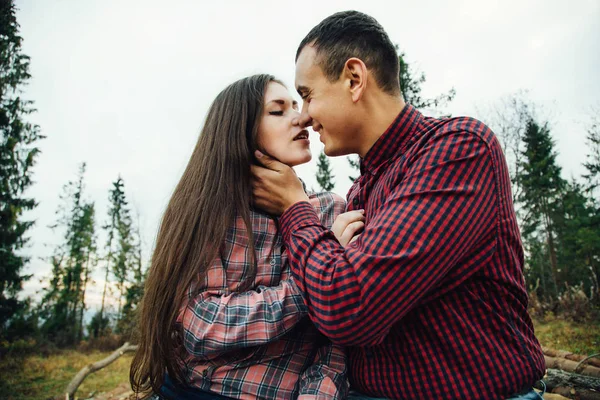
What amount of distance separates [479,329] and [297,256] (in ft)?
2.62

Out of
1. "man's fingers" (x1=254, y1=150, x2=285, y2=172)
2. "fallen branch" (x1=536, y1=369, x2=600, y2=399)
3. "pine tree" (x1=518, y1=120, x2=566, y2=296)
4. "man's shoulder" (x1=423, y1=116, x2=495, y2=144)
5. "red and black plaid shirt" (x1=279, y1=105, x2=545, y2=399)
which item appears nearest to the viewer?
"red and black plaid shirt" (x1=279, y1=105, x2=545, y2=399)

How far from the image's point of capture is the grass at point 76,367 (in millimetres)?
10891

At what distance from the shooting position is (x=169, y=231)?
7.47 ft

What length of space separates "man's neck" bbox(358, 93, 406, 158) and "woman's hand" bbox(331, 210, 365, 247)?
0.43m

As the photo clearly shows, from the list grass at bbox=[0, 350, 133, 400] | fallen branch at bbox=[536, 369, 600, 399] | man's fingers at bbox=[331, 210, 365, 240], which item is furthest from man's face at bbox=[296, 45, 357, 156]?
grass at bbox=[0, 350, 133, 400]

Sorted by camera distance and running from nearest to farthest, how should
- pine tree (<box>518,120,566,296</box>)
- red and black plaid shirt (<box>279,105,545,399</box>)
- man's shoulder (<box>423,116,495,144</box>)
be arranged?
red and black plaid shirt (<box>279,105,545,399</box>) < man's shoulder (<box>423,116,495,144</box>) < pine tree (<box>518,120,566,296</box>)

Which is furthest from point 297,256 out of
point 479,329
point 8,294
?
point 8,294

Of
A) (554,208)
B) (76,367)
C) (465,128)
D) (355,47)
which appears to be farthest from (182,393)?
(554,208)

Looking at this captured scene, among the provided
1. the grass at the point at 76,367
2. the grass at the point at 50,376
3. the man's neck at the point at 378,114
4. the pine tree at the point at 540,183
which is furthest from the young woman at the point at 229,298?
the pine tree at the point at 540,183

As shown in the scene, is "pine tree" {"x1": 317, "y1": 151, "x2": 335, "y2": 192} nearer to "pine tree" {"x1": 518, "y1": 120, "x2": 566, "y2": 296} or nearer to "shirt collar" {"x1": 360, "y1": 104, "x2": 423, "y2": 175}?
"pine tree" {"x1": 518, "y1": 120, "x2": 566, "y2": 296}

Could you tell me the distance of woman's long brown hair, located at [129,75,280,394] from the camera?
2.05m

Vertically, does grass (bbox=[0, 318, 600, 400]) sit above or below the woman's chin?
below

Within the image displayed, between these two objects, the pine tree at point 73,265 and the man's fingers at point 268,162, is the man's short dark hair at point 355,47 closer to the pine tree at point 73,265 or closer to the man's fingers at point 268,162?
the man's fingers at point 268,162

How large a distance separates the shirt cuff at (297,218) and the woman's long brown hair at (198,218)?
460mm
